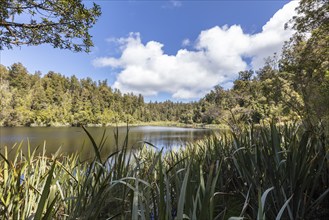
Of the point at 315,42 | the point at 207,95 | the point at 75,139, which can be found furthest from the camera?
the point at 207,95

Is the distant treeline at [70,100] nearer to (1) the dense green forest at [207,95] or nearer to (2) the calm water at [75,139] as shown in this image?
(1) the dense green forest at [207,95]

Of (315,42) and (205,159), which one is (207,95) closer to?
(315,42)

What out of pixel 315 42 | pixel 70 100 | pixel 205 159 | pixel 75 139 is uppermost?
pixel 70 100

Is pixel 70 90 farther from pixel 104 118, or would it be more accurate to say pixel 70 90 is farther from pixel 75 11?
pixel 75 11

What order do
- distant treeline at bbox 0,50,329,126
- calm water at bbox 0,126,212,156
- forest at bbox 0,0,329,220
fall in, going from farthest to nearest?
1. distant treeline at bbox 0,50,329,126
2. calm water at bbox 0,126,212,156
3. forest at bbox 0,0,329,220

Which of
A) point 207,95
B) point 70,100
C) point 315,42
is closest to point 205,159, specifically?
point 315,42

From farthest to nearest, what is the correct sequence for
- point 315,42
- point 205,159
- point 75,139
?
point 75,139
point 315,42
point 205,159

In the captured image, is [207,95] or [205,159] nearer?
[205,159]

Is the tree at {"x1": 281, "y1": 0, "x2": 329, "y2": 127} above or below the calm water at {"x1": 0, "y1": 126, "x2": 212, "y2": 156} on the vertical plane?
above

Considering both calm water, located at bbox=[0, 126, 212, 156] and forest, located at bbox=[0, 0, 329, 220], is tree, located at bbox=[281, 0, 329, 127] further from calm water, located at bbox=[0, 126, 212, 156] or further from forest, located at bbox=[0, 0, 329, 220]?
calm water, located at bbox=[0, 126, 212, 156]

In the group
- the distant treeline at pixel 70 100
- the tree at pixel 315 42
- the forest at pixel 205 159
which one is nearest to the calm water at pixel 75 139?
the forest at pixel 205 159

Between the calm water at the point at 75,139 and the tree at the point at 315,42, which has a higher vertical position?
the tree at the point at 315,42

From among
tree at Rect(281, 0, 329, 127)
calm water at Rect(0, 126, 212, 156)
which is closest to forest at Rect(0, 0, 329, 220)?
tree at Rect(281, 0, 329, 127)

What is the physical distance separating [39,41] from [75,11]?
861 millimetres
